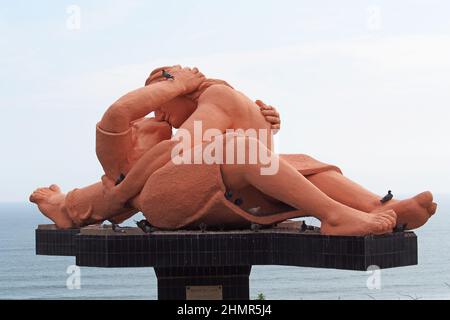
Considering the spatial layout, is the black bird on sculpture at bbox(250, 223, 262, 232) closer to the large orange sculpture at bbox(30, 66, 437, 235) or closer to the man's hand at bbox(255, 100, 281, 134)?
the large orange sculpture at bbox(30, 66, 437, 235)

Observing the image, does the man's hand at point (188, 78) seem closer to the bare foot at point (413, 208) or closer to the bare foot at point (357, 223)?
the bare foot at point (357, 223)

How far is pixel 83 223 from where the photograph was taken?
10.7m

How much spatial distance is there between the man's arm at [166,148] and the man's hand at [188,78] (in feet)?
0.69

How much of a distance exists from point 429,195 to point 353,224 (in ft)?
3.01

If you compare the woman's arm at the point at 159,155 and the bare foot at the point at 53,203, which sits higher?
the woman's arm at the point at 159,155

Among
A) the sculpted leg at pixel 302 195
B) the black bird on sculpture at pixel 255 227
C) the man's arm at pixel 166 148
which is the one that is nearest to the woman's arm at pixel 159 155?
the man's arm at pixel 166 148

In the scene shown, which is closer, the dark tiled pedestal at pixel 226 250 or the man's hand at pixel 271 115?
the dark tiled pedestal at pixel 226 250

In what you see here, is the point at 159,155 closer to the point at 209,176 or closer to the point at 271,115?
the point at 209,176

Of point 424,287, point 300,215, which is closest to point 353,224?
point 300,215

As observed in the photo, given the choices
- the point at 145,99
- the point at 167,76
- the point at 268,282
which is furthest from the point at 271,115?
the point at 268,282

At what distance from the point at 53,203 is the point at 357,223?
4182 millimetres

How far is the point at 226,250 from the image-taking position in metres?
9.18

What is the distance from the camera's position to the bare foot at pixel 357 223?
862 centimetres
